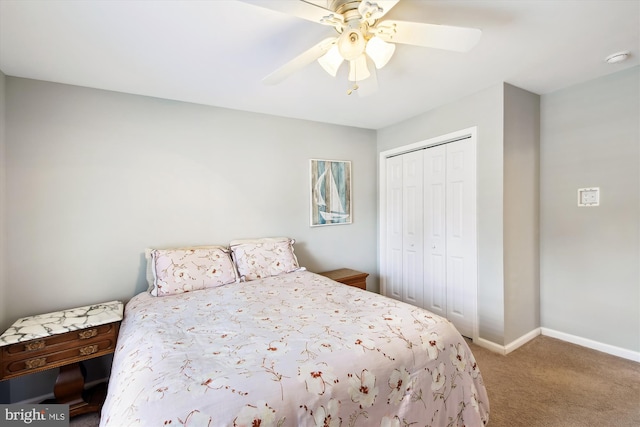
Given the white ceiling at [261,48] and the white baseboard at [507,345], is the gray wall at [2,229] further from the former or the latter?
the white baseboard at [507,345]

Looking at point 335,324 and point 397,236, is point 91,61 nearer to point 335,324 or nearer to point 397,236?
point 335,324

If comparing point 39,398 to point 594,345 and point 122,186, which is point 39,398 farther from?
point 594,345

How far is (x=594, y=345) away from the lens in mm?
2469

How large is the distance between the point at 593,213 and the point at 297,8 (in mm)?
2977

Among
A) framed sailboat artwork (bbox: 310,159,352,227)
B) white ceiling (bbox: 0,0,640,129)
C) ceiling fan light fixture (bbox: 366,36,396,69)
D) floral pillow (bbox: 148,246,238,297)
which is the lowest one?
floral pillow (bbox: 148,246,238,297)

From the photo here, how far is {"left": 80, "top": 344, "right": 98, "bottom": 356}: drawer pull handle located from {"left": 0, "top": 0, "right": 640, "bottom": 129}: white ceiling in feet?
6.23

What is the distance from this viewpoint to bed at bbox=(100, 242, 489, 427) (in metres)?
0.94

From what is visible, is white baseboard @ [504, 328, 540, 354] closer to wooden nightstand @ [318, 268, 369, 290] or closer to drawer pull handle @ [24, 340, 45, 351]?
wooden nightstand @ [318, 268, 369, 290]

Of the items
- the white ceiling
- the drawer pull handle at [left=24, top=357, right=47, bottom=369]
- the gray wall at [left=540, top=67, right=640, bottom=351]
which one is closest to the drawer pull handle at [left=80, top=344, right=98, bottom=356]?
the drawer pull handle at [left=24, top=357, right=47, bottom=369]

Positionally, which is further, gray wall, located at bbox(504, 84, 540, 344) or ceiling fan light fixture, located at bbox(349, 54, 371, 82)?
gray wall, located at bbox(504, 84, 540, 344)

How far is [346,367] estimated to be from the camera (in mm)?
1135

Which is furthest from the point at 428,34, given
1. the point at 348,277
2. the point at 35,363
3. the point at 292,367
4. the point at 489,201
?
the point at 35,363

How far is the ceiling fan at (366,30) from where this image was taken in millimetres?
1155

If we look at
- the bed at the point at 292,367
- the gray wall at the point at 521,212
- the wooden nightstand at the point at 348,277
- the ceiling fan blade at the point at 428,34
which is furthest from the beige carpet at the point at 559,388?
the ceiling fan blade at the point at 428,34
